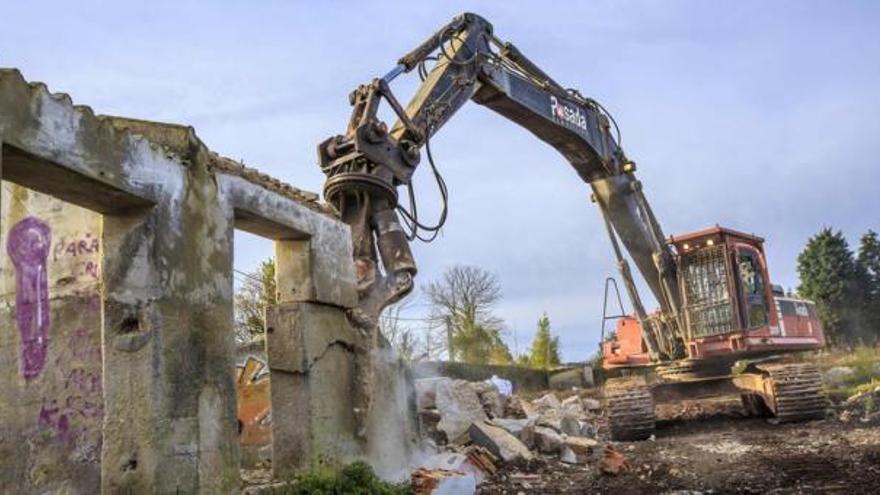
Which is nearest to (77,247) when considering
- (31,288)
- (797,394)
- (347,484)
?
(31,288)

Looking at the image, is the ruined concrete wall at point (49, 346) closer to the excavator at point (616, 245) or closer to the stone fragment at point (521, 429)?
the excavator at point (616, 245)

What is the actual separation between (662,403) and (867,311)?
35228 mm

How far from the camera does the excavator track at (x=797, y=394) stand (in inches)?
461

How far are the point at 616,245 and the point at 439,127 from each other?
4.75 m

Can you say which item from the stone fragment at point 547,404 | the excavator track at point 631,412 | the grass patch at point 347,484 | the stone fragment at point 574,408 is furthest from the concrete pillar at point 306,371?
the stone fragment at point 547,404

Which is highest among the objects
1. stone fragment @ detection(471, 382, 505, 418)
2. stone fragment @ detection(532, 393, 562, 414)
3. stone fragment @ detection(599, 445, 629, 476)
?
stone fragment @ detection(471, 382, 505, 418)

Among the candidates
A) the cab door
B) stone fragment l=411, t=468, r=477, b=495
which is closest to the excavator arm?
the cab door

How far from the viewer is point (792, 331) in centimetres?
1359

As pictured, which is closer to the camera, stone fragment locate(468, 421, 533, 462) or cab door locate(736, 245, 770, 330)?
stone fragment locate(468, 421, 533, 462)

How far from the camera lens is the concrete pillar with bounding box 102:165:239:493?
501 centimetres

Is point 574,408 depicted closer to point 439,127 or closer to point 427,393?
point 427,393

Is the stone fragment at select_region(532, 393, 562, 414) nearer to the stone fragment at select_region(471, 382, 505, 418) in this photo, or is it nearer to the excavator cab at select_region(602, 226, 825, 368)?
the excavator cab at select_region(602, 226, 825, 368)

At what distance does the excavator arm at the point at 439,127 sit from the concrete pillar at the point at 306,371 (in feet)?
1.87

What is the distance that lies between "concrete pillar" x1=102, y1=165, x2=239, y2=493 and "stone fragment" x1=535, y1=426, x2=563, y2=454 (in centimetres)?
539
